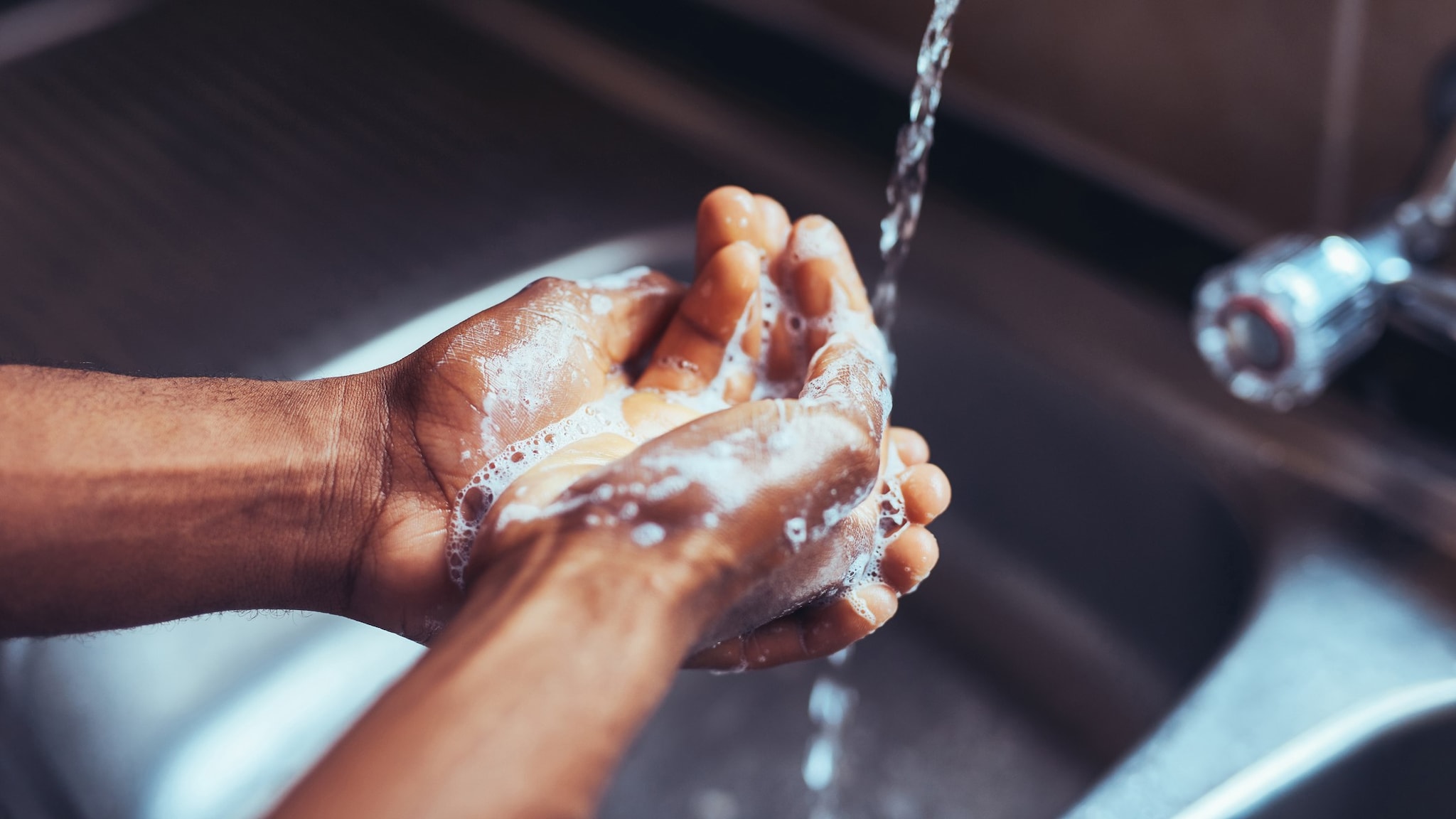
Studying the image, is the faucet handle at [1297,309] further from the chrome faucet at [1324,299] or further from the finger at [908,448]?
the finger at [908,448]

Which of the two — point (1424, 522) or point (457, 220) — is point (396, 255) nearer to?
point (457, 220)

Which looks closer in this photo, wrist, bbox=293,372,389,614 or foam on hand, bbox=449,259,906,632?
foam on hand, bbox=449,259,906,632

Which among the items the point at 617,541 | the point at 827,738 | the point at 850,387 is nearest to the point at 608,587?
the point at 617,541

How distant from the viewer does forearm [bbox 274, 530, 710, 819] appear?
0.34 m

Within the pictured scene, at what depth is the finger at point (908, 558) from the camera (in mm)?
575

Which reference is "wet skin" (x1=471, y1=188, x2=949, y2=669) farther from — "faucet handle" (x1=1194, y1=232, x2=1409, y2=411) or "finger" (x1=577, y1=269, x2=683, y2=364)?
"faucet handle" (x1=1194, y1=232, x2=1409, y2=411)

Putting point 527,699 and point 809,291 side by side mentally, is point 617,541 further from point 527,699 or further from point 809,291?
point 809,291

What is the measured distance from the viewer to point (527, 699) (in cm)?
37

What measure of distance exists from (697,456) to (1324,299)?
0.44 m

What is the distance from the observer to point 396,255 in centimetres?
98

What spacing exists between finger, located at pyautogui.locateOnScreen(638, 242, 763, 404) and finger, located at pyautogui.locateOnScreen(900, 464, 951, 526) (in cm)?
12

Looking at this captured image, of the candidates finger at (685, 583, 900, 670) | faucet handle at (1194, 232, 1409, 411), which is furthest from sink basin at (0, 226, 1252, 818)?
finger at (685, 583, 900, 670)

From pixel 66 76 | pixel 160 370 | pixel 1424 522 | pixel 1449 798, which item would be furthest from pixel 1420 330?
pixel 66 76

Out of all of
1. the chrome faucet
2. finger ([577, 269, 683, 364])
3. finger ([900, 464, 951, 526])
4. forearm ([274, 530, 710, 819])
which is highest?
the chrome faucet
